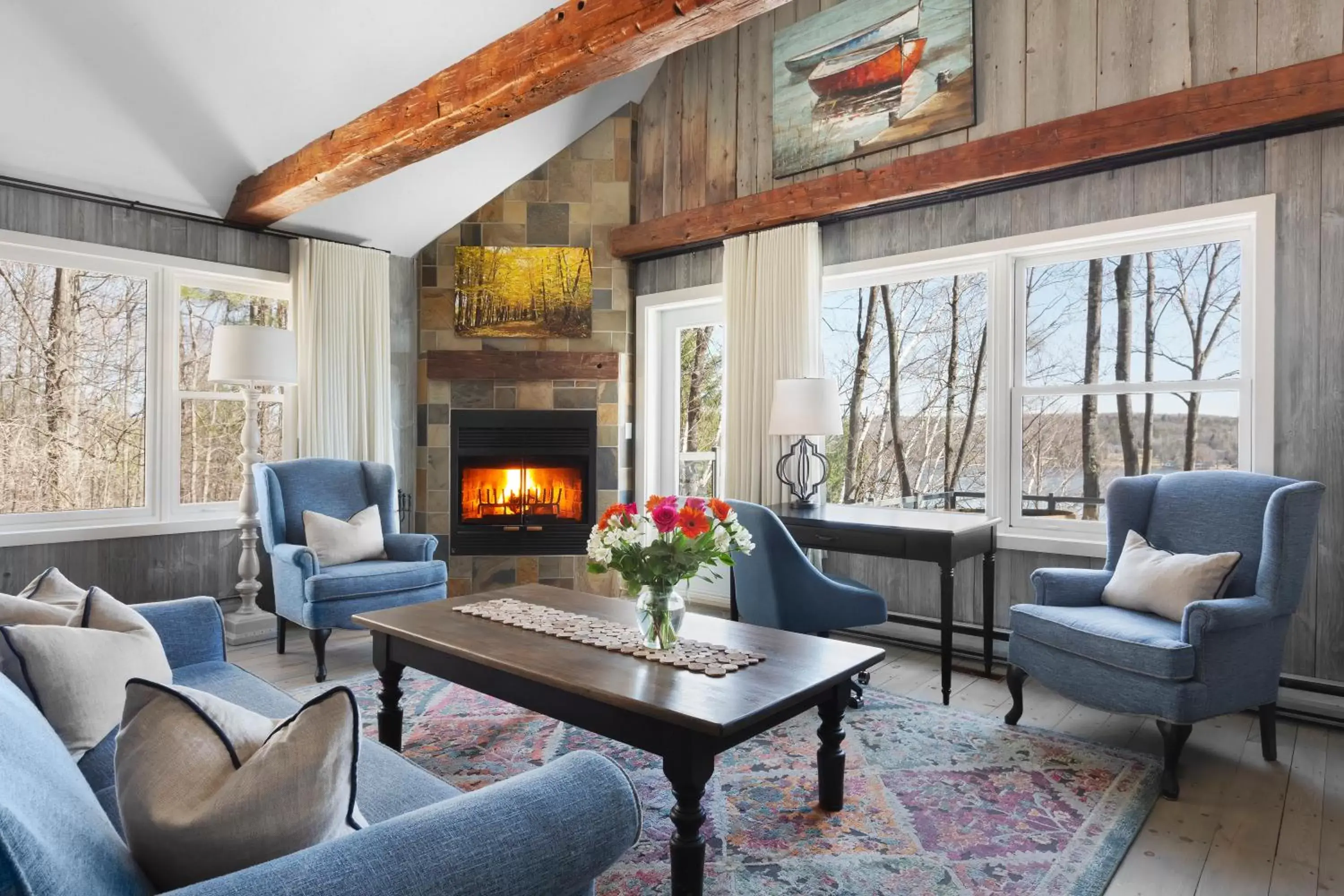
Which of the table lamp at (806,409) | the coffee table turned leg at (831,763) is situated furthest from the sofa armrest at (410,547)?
the coffee table turned leg at (831,763)

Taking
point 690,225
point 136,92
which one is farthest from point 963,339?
point 136,92

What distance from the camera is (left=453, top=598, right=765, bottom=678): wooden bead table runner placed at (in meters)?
2.09

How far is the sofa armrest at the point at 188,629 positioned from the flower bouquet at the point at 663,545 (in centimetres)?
118

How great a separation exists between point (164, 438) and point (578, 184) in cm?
290

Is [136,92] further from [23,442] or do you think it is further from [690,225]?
[690,225]

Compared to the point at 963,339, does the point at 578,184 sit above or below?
above

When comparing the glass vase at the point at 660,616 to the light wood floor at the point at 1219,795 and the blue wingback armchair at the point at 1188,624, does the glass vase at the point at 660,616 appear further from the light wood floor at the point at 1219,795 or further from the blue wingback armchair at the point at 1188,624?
Result: the blue wingback armchair at the point at 1188,624

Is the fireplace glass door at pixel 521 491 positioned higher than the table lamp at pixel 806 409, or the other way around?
the table lamp at pixel 806 409

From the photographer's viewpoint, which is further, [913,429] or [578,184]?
[578,184]

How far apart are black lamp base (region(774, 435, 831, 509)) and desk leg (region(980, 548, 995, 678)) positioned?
939 millimetres

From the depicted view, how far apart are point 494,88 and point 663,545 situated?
1936mm

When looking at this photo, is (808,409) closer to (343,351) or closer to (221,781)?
(343,351)

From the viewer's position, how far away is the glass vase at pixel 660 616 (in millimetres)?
2189

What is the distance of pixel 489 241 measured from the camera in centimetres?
509
